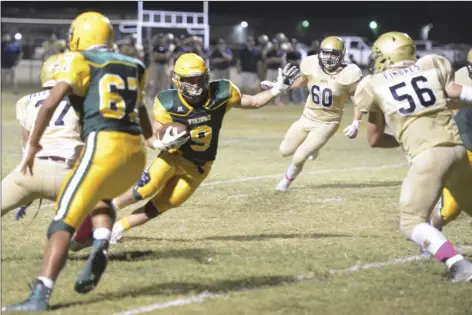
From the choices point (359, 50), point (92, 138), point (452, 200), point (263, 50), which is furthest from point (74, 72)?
point (359, 50)

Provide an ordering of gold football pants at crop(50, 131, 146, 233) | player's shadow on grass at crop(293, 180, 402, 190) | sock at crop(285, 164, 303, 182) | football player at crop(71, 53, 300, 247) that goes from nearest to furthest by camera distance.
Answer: gold football pants at crop(50, 131, 146, 233)
football player at crop(71, 53, 300, 247)
sock at crop(285, 164, 303, 182)
player's shadow on grass at crop(293, 180, 402, 190)

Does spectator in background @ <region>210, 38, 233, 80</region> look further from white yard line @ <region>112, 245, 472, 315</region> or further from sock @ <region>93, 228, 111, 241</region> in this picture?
sock @ <region>93, 228, 111, 241</region>

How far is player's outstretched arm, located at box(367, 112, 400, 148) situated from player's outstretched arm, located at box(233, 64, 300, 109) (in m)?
1.06

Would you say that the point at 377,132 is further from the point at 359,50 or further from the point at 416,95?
the point at 359,50

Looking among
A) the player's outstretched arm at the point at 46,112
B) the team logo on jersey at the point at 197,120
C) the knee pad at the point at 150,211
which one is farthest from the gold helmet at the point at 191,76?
the player's outstretched arm at the point at 46,112

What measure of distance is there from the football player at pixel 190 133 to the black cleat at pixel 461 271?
6.43 ft

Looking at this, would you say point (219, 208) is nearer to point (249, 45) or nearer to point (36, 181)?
point (36, 181)

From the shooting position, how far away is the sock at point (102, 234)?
16.7ft

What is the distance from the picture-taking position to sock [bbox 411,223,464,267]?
5348 mm

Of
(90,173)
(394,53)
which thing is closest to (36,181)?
(90,173)

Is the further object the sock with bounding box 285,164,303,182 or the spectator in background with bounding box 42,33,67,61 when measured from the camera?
the spectator in background with bounding box 42,33,67,61

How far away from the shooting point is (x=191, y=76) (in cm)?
643

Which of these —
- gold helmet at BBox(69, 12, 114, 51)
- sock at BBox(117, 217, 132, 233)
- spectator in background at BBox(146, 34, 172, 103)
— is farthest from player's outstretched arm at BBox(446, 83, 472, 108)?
spectator in background at BBox(146, 34, 172, 103)

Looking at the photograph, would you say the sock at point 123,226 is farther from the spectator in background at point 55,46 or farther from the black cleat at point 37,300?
the spectator in background at point 55,46
